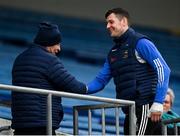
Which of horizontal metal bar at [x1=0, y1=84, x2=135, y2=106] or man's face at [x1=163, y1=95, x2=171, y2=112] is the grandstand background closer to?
man's face at [x1=163, y1=95, x2=171, y2=112]

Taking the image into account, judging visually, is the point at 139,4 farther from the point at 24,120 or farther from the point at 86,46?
the point at 24,120

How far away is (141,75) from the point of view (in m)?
4.27

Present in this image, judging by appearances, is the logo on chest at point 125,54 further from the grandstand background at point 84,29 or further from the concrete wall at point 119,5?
the concrete wall at point 119,5

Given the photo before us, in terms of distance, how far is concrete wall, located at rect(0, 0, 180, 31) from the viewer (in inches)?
322

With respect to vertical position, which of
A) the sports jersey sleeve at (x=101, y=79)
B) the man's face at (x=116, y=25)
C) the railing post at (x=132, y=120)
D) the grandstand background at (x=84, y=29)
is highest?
the grandstand background at (x=84, y=29)

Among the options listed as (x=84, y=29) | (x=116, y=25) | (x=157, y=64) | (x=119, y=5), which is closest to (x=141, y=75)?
(x=157, y=64)

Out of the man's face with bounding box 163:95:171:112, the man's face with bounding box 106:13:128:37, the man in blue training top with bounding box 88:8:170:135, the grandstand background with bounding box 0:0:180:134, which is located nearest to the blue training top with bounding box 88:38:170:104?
the man in blue training top with bounding box 88:8:170:135

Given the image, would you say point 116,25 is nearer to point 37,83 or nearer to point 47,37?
point 47,37

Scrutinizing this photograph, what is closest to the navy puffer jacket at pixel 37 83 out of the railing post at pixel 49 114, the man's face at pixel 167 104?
the railing post at pixel 49 114

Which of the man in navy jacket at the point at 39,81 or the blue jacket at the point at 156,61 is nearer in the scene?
the man in navy jacket at the point at 39,81

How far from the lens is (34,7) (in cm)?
814

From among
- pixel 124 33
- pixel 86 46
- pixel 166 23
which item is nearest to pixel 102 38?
pixel 86 46

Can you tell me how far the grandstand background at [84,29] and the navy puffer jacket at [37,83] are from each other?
2.96 meters

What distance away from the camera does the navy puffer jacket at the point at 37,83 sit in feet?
12.8
